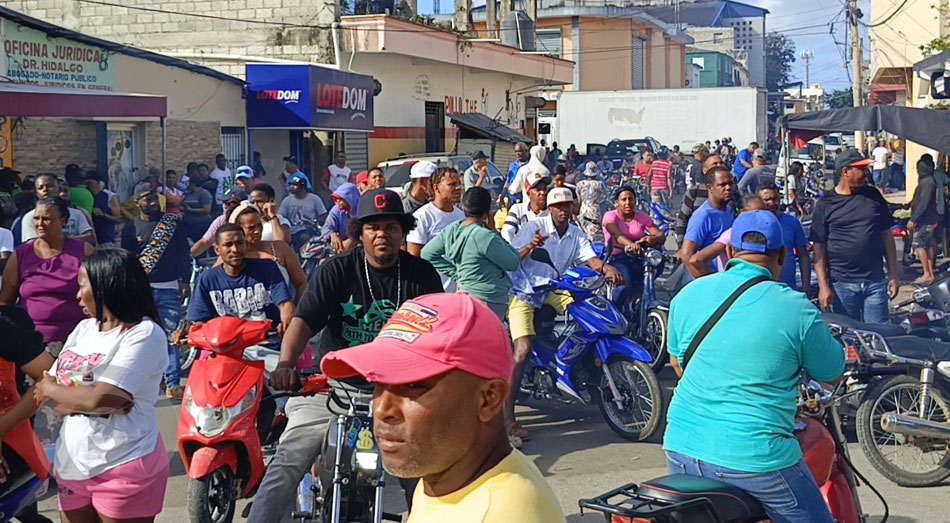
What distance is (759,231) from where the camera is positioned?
169 inches

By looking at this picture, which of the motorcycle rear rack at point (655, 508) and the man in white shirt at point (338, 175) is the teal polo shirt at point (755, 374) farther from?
the man in white shirt at point (338, 175)

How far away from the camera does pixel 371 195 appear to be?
211 inches

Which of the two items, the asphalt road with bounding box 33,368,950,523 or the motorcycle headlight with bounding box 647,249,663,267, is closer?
the asphalt road with bounding box 33,368,950,523

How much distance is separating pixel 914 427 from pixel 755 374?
3.15m

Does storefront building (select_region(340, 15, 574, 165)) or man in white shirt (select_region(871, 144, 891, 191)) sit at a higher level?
storefront building (select_region(340, 15, 574, 165))

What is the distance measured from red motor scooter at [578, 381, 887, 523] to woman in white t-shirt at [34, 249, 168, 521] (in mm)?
1872

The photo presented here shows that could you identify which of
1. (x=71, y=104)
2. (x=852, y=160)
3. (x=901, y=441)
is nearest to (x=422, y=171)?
(x=852, y=160)

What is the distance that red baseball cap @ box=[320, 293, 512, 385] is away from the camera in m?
2.19

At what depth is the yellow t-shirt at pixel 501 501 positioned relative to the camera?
2156mm

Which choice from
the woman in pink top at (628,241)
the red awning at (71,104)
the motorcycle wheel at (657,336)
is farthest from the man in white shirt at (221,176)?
the motorcycle wheel at (657,336)

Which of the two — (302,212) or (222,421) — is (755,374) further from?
(302,212)

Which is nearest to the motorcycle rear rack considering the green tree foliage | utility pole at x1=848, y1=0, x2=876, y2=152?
utility pole at x1=848, y1=0, x2=876, y2=152

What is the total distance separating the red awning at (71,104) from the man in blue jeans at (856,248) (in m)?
8.57

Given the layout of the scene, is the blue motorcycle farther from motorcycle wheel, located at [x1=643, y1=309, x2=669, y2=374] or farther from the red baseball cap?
the red baseball cap
